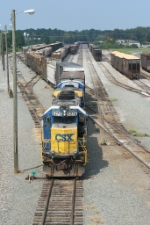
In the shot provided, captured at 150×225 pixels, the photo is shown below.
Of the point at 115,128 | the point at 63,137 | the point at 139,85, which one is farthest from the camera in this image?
the point at 139,85

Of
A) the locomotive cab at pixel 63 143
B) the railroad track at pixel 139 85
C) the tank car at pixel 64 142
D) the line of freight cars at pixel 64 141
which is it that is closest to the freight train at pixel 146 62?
the railroad track at pixel 139 85

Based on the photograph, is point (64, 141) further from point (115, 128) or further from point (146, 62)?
point (146, 62)

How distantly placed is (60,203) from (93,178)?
2.78 metres

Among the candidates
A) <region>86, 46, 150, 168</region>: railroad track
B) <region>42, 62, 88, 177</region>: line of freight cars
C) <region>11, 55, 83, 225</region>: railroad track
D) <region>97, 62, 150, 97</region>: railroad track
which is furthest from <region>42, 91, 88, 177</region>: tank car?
<region>97, 62, 150, 97</region>: railroad track

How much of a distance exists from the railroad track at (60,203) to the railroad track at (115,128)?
426 cm

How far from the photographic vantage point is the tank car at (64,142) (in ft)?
50.1

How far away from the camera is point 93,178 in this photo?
1606 cm

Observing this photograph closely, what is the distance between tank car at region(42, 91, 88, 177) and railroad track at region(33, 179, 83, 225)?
508 millimetres

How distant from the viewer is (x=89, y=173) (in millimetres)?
16672

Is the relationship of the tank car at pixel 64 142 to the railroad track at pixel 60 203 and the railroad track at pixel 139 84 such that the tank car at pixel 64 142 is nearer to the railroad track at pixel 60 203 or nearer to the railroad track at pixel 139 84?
the railroad track at pixel 60 203

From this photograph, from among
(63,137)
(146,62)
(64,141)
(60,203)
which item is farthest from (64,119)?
(146,62)

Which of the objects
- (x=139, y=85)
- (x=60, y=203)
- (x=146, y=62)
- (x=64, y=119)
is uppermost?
(x=146, y=62)

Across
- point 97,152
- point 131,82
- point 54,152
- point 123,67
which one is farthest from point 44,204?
point 123,67

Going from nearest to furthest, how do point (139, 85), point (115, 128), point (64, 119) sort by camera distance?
point (64, 119) < point (115, 128) < point (139, 85)
